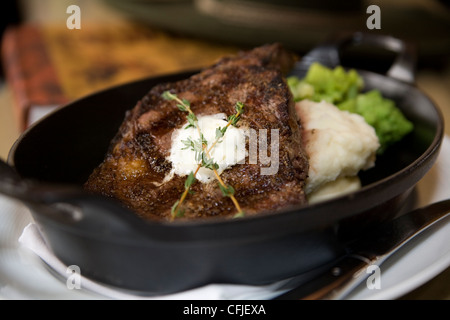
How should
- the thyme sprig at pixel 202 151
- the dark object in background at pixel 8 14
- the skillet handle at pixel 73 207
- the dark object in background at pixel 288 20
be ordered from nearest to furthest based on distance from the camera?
the skillet handle at pixel 73 207 < the thyme sprig at pixel 202 151 < the dark object in background at pixel 288 20 < the dark object in background at pixel 8 14

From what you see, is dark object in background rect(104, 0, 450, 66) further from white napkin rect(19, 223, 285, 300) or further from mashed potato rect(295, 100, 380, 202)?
white napkin rect(19, 223, 285, 300)

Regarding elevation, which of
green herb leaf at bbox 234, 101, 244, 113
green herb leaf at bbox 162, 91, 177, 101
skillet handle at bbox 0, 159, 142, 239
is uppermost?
green herb leaf at bbox 162, 91, 177, 101

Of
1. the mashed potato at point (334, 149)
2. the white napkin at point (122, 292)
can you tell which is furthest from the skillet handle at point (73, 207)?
the mashed potato at point (334, 149)

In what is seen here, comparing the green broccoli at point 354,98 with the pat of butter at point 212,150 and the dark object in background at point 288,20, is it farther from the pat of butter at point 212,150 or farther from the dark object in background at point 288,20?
the dark object in background at point 288,20

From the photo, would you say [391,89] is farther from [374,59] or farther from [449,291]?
[374,59]

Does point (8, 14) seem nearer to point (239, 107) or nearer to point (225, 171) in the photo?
point (239, 107)

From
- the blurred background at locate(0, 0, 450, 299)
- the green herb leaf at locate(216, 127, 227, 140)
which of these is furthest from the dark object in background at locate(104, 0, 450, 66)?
the green herb leaf at locate(216, 127, 227, 140)

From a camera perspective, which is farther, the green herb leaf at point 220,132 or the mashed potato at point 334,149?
the mashed potato at point 334,149
